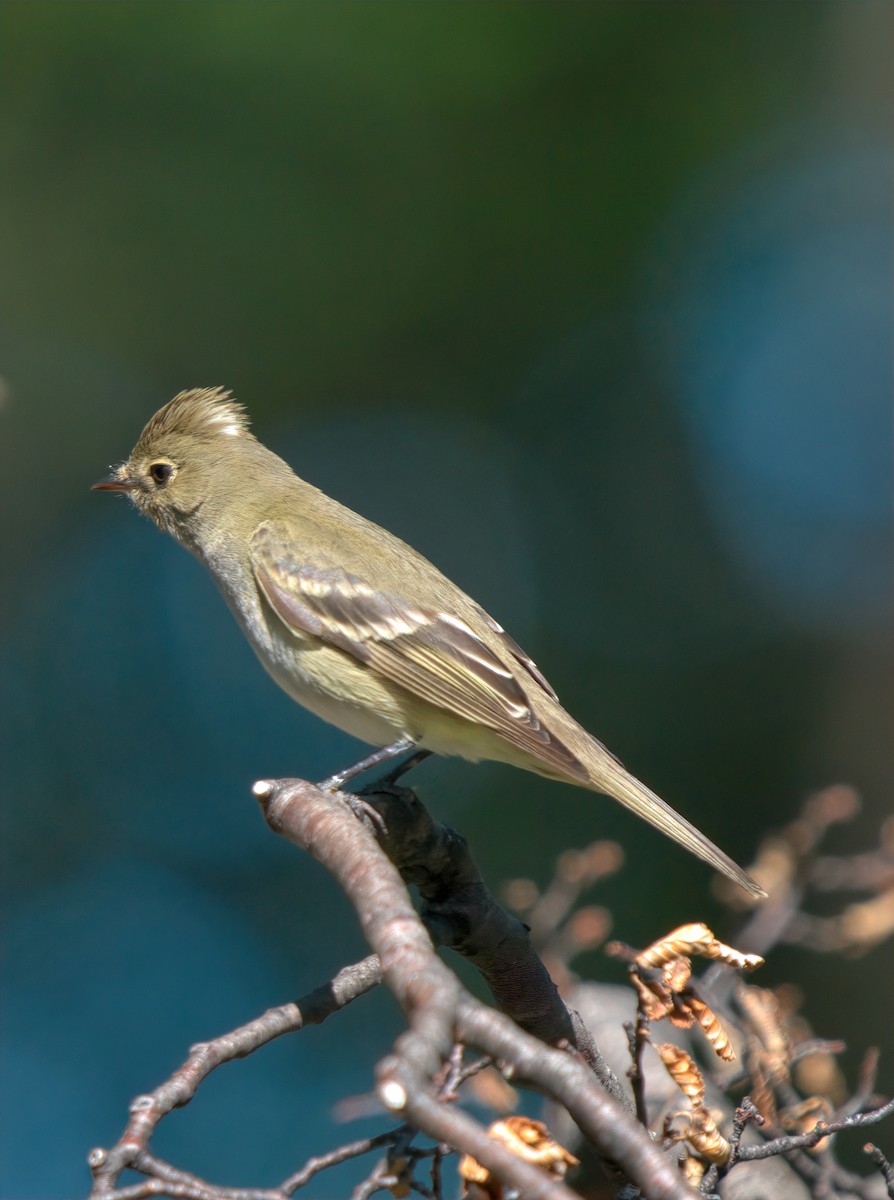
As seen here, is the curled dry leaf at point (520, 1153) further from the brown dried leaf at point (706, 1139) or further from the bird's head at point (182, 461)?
the bird's head at point (182, 461)

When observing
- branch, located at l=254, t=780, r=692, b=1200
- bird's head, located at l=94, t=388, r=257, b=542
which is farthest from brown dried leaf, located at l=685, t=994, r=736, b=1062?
bird's head, located at l=94, t=388, r=257, b=542

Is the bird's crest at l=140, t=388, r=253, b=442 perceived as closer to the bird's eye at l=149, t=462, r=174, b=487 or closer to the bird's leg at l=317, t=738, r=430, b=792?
the bird's eye at l=149, t=462, r=174, b=487

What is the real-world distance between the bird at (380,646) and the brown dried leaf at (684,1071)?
1.15 metres

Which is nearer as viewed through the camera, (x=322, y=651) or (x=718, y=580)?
(x=322, y=651)

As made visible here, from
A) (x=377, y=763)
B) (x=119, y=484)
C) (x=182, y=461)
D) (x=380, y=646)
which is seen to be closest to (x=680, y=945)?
(x=377, y=763)

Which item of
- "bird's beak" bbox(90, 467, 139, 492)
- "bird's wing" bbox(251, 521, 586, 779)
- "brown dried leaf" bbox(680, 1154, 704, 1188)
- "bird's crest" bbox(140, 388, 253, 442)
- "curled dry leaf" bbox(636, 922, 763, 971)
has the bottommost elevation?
"brown dried leaf" bbox(680, 1154, 704, 1188)

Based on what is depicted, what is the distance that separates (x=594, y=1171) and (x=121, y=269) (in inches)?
187

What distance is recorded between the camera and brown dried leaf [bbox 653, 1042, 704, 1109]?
130cm

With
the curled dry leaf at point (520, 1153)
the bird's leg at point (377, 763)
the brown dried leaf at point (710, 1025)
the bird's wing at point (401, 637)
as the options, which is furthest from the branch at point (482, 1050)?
the bird's wing at point (401, 637)

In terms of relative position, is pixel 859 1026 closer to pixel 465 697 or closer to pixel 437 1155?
pixel 465 697

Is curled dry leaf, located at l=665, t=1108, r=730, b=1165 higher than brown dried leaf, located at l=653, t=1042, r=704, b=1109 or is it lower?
lower

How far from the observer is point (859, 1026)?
4.32 meters

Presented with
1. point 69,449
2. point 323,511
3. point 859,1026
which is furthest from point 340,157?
point 859,1026

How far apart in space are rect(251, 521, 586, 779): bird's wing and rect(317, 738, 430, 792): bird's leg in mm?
132
